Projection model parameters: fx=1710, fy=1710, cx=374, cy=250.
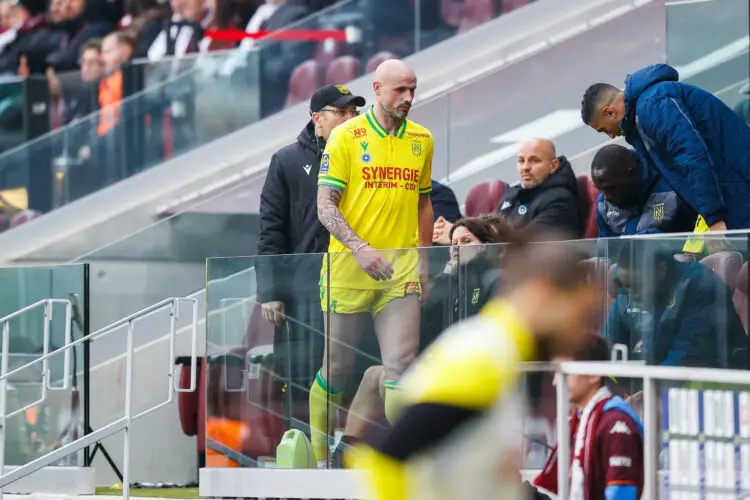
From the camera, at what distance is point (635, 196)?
28.9 feet

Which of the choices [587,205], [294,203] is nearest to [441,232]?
[294,203]

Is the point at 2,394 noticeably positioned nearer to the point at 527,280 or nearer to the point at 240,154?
the point at 240,154

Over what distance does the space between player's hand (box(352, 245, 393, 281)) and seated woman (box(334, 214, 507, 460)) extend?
0.82 feet

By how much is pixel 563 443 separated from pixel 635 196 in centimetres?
292

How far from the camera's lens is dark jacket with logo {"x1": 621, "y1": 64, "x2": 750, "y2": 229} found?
26.3 feet

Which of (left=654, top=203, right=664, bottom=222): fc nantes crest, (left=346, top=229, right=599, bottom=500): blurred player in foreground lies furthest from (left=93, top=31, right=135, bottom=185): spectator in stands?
(left=346, top=229, right=599, bottom=500): blurred player in foreground

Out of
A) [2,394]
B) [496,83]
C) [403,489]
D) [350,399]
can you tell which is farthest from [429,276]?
[496,83]

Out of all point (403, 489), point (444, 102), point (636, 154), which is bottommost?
point (403, 489)

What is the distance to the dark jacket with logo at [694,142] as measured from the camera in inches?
316

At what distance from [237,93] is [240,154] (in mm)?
561

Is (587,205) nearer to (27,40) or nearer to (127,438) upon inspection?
(127,438)

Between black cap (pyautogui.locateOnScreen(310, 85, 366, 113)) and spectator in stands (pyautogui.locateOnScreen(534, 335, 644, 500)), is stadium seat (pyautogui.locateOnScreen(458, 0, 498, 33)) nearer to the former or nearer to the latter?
black cap (pyautogui.locateOnScreen(310, 85, 366, 113))

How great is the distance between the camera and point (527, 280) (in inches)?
175

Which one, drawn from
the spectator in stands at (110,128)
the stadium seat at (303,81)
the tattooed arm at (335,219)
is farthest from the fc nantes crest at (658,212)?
the spectator in stands at (110,128)
